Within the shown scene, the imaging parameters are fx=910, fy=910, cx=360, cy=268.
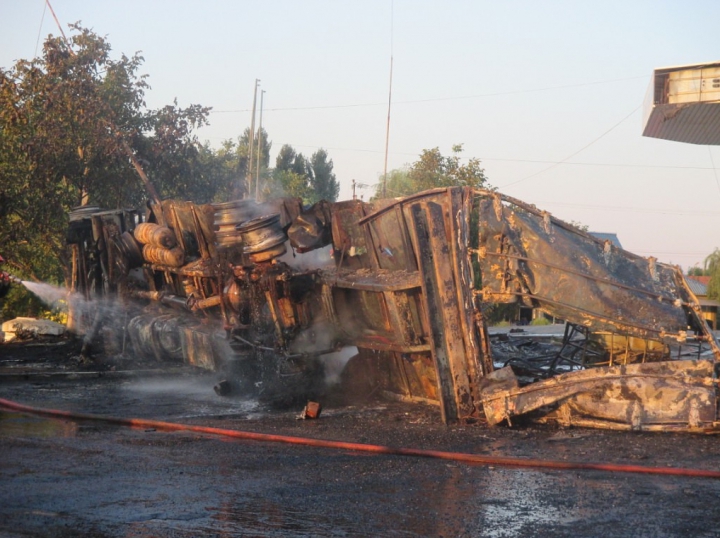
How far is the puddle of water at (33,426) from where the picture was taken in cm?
814

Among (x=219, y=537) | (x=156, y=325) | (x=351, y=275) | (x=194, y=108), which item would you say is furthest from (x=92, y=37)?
(x=219, y=537)

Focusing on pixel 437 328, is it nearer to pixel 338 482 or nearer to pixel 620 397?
pixel 620 397

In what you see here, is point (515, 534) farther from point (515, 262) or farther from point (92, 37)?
point (92, 37)

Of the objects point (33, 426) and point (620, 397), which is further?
point (33, 426)

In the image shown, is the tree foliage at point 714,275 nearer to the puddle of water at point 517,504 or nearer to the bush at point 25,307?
the bush at point 25,307

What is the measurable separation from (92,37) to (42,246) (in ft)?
18.7

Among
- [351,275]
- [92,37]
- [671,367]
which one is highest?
[92,37]

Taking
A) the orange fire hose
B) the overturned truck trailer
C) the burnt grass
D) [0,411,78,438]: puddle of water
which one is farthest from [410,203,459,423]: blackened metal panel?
[0,411,78,438]: puddle of water

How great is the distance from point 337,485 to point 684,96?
14939mm

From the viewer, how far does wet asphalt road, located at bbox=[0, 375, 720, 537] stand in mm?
5004

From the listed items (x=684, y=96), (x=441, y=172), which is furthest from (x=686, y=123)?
(x=441, y=172)

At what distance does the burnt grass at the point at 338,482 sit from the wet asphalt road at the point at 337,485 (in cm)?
1

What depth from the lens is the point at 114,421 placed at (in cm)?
897

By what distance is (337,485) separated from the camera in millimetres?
6043
